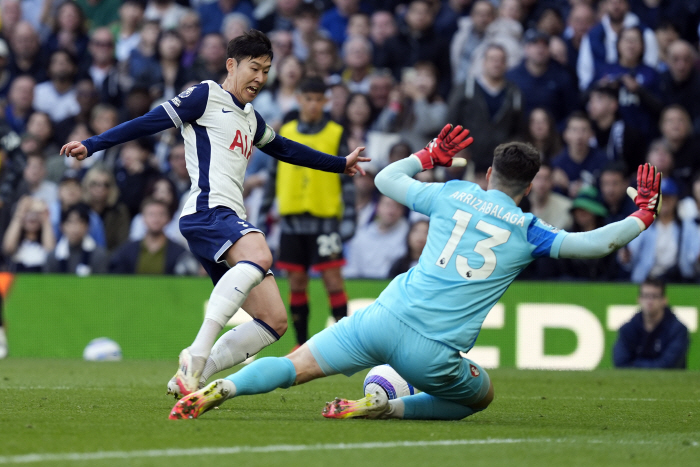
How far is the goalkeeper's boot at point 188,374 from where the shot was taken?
5.52 m

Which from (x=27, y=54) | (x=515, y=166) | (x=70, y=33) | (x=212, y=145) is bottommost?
(x=515, y=166)

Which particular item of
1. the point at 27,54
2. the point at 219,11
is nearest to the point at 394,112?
the point at 219,11

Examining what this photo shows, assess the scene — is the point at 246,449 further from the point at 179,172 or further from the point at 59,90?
the point at 59,90

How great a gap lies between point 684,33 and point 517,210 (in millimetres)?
9374

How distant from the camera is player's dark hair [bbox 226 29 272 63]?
6.38 meters

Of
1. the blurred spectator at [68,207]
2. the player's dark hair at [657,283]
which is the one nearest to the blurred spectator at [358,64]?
the blurred spectator at [68,207]

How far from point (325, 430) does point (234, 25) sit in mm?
11037

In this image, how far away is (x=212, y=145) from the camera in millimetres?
6316

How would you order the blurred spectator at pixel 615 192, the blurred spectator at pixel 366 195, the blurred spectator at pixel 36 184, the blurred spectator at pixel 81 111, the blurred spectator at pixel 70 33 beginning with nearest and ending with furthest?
the blurred spectator at pixel 615 192 → the blurred spectator at pixel 366 195 → the blurred spectator at pixel 36 184 → the blurred spectator at pixel 81 111 → the blurred spectator at pixel 70 33

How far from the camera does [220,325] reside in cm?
580

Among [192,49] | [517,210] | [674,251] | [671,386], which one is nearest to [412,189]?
[517,210]

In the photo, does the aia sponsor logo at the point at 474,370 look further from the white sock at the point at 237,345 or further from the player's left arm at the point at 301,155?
the player's left arm at the point at 301,155

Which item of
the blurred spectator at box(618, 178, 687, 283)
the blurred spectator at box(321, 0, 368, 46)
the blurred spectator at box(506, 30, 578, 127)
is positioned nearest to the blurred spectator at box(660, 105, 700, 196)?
the blurred spectator at box(618, 178, 687, 283)

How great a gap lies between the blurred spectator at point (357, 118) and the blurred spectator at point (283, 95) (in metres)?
0.80
